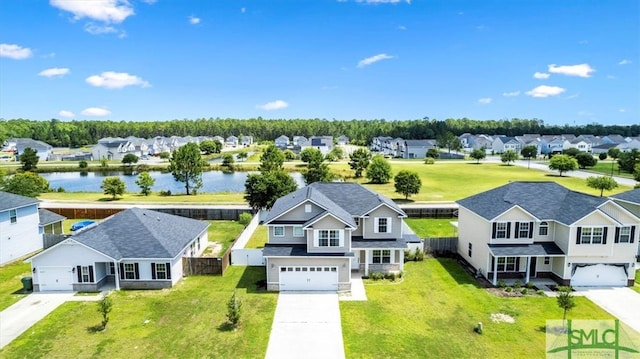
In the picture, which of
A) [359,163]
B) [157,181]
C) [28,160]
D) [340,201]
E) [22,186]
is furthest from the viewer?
[28,160]

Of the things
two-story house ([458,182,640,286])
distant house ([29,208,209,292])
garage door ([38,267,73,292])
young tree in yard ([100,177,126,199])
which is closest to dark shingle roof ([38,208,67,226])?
distant house ([29,208,209,292])

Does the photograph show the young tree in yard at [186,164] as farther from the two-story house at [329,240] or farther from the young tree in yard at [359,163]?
the two-story house at [329,240]

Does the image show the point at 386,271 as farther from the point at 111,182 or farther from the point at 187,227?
the point at 111,182

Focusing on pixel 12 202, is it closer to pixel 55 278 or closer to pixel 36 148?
pixel 55 278

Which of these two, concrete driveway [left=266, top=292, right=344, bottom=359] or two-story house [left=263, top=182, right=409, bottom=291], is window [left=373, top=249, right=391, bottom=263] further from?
concrete driveway [left=266, top=292, right=344, bottom=359]

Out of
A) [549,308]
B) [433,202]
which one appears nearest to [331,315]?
[549,308]

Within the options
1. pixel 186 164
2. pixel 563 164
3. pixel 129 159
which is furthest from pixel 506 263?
pixel 129 159

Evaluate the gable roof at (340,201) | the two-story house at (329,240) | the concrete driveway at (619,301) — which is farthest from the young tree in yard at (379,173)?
the concrete driveway at (619,301)

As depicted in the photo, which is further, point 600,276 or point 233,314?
point 600,276
